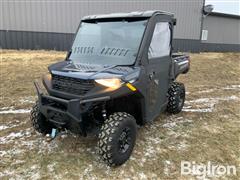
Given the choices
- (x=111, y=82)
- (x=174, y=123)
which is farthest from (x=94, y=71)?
(x=174, y=123)

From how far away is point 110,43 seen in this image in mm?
4355

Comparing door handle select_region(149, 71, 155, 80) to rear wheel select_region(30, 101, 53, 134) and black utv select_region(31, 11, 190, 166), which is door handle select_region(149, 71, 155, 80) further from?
rear wheel select_region(30, 101, 53, 134)

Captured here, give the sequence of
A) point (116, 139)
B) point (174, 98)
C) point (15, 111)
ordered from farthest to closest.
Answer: point (15, 111) → point (174, 98) → point (116, 139)

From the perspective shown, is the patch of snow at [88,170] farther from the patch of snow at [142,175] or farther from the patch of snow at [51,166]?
the patch of snow at [142,175]

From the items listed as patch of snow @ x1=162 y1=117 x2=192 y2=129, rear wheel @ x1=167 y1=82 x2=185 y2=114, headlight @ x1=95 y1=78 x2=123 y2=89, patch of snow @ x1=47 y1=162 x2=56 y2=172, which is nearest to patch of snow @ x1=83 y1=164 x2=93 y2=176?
patch of snow @ x1=47 y1=162 x2=56 y2=172

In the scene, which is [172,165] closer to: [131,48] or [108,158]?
[108,158]

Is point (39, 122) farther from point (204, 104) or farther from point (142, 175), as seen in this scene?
point (204, 104)

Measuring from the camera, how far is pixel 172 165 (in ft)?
13.1

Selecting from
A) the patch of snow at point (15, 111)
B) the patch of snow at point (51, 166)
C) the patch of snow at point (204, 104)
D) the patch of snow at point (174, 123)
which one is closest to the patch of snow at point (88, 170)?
the patch of snow at point (51, 166)

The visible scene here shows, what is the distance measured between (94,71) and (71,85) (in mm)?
363

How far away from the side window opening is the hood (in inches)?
23.5

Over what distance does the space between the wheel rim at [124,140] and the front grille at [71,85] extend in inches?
30.9

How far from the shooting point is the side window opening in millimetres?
4410

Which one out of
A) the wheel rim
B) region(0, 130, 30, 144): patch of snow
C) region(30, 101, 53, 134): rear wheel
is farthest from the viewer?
region(0, 130, 30, 144): patch of snow
